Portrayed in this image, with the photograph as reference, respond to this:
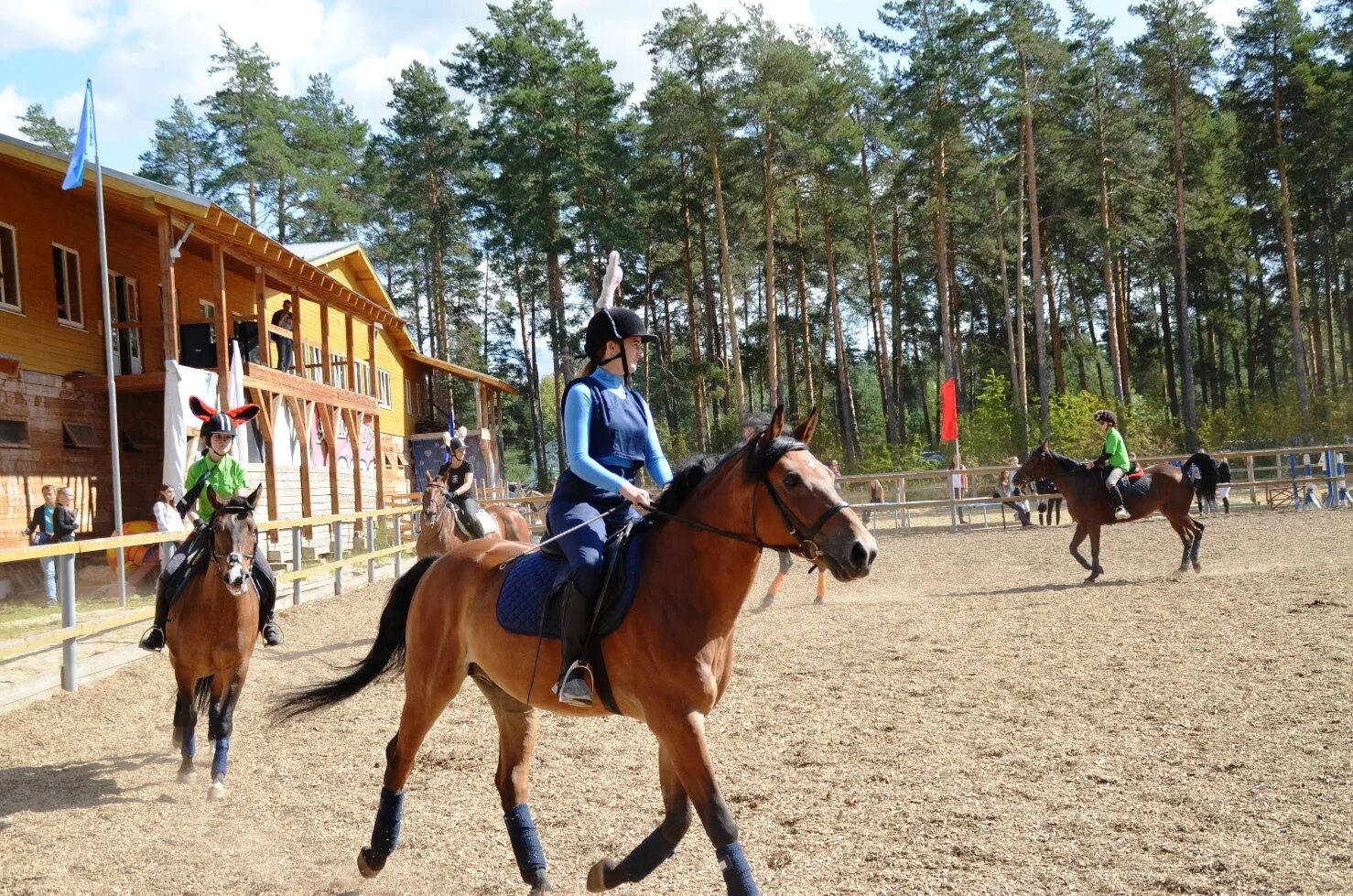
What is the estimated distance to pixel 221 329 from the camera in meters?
18.6

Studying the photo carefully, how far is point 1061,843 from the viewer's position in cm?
461

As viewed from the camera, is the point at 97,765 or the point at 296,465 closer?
the point at 97,765

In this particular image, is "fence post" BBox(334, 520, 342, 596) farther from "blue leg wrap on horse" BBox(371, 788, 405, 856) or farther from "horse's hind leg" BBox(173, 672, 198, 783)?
"blue leg wrap on horse" BBox(371, 788, 405, 856)

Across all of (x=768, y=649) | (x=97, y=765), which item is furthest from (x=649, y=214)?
(x=97, y=765)

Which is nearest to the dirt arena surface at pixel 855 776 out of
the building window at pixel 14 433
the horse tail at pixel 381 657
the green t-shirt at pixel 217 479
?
the horse tail at pixel 381 657

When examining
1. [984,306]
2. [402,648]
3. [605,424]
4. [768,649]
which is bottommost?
[768,649]

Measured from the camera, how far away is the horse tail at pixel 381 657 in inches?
223

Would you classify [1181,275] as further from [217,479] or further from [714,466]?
[714,466]

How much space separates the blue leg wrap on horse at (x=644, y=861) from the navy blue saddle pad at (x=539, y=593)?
920 millimetres

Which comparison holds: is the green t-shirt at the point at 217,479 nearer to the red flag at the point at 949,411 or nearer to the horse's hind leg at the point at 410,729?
the horse's hind leg at the point at 410,729

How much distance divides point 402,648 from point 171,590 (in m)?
2.72

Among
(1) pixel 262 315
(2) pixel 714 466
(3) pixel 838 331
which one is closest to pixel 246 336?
(1) pixel 262 315

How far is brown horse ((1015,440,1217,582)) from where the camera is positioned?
1464 cm

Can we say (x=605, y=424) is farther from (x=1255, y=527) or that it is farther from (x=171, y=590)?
(x=1255, y=527)
